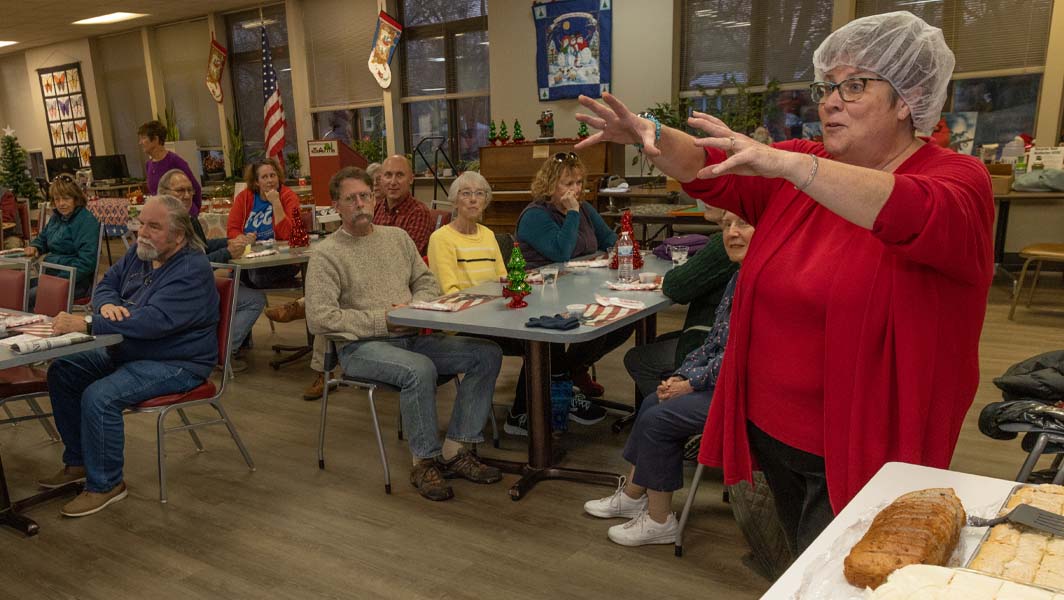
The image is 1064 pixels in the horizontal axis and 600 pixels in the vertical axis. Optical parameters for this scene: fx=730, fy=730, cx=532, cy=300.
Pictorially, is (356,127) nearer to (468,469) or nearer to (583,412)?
(583,412)

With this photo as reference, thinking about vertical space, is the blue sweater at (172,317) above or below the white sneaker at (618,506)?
above

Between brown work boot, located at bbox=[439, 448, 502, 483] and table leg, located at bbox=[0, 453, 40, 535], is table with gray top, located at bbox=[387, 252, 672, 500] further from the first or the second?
table leg, located at bbox=[0, 453, 40, 535]

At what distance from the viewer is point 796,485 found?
1497 mm

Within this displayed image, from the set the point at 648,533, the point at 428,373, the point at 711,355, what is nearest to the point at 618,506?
the point at 648,533

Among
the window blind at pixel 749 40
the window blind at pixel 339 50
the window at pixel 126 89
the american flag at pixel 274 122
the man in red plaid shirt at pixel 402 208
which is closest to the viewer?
the man in red plaid shirt at pixel 402 208

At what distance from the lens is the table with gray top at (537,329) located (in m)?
2.70

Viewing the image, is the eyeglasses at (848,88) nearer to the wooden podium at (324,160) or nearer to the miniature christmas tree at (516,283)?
the miniature christmas tree at (516,283)

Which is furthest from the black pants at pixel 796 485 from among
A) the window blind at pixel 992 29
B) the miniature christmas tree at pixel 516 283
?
the window blind at pixel 992 29

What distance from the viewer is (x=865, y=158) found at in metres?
1.26

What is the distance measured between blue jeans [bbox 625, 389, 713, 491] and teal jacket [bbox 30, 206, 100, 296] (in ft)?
12.9

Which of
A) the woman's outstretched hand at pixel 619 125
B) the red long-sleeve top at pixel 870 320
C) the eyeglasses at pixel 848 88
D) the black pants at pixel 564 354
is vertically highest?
the eyeglasses at pixel 848 88

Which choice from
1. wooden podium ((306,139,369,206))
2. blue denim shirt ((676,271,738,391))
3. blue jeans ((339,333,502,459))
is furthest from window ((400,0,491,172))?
blue denim shirt ((676,271,738,391))

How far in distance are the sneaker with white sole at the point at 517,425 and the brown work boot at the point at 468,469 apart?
1.48 feet

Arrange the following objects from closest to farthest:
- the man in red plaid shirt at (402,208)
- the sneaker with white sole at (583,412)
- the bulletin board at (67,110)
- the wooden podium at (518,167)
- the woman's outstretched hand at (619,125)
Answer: the woman's outstretched hand at (619,125) → the sneaker with white sole at (583,412) → the man in red plaid shirt at (402,208) → the wooden podium at (518,167) → the bulletin board at (67,110)
